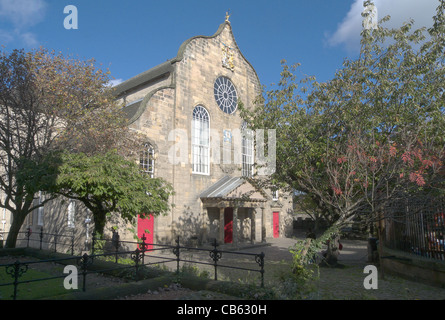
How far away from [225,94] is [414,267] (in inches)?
718

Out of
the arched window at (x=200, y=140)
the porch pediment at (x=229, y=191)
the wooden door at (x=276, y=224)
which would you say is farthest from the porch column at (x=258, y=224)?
the arched window at (x=200, y=140)

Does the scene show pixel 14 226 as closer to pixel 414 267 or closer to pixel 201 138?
pixel 201 138

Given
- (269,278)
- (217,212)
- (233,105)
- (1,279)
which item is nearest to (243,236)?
(217,212)

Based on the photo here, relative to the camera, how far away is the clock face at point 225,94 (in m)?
24.5

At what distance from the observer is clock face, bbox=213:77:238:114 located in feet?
80.3

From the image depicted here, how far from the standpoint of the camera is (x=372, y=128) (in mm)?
10922

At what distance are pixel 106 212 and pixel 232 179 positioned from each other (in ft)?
39.6

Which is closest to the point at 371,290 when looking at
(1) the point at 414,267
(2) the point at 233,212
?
(1) the point at 414,267

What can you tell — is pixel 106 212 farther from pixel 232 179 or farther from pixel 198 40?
pixel 198 40

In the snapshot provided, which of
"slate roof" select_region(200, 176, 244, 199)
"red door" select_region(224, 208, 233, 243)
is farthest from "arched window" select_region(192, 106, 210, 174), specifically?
"red door" select_region(224, 208, 233, 243)

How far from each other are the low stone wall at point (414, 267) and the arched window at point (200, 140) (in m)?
13.3

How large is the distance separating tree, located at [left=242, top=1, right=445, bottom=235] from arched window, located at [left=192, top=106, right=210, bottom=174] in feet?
33.2

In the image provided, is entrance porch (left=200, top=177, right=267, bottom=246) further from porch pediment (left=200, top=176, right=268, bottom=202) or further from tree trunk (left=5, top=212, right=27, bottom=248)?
tree trunk (left=5, top=212, right=27, bottom=248)

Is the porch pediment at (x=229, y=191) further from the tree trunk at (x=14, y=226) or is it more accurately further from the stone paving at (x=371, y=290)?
the tree trunk at (x=14, y=226)
